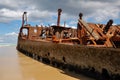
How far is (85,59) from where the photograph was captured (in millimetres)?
11867

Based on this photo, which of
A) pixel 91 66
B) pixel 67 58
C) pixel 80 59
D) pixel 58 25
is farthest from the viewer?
pixel 58 25

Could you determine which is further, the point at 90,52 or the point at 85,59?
the point at 85,59

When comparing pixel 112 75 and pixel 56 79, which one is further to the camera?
pixel 56 79

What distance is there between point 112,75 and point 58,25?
44.4 feet

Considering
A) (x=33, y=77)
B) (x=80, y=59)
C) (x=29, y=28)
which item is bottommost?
(x=33, y=77)

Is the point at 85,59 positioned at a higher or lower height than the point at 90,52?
lower

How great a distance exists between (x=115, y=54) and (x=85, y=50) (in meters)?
2.54

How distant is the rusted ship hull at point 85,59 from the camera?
9750 millimetres

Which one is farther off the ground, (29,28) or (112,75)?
(29,28)

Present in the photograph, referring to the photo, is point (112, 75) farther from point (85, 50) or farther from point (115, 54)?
point (85, 50)

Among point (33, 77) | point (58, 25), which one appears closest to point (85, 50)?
point (33, 77)

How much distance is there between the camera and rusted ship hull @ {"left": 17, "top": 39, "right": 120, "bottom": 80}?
32.0ft

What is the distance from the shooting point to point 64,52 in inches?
569

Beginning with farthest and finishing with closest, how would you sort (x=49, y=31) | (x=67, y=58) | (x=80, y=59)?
(x=49, y=31), (x=67, y=58), (x=80, y=59)
